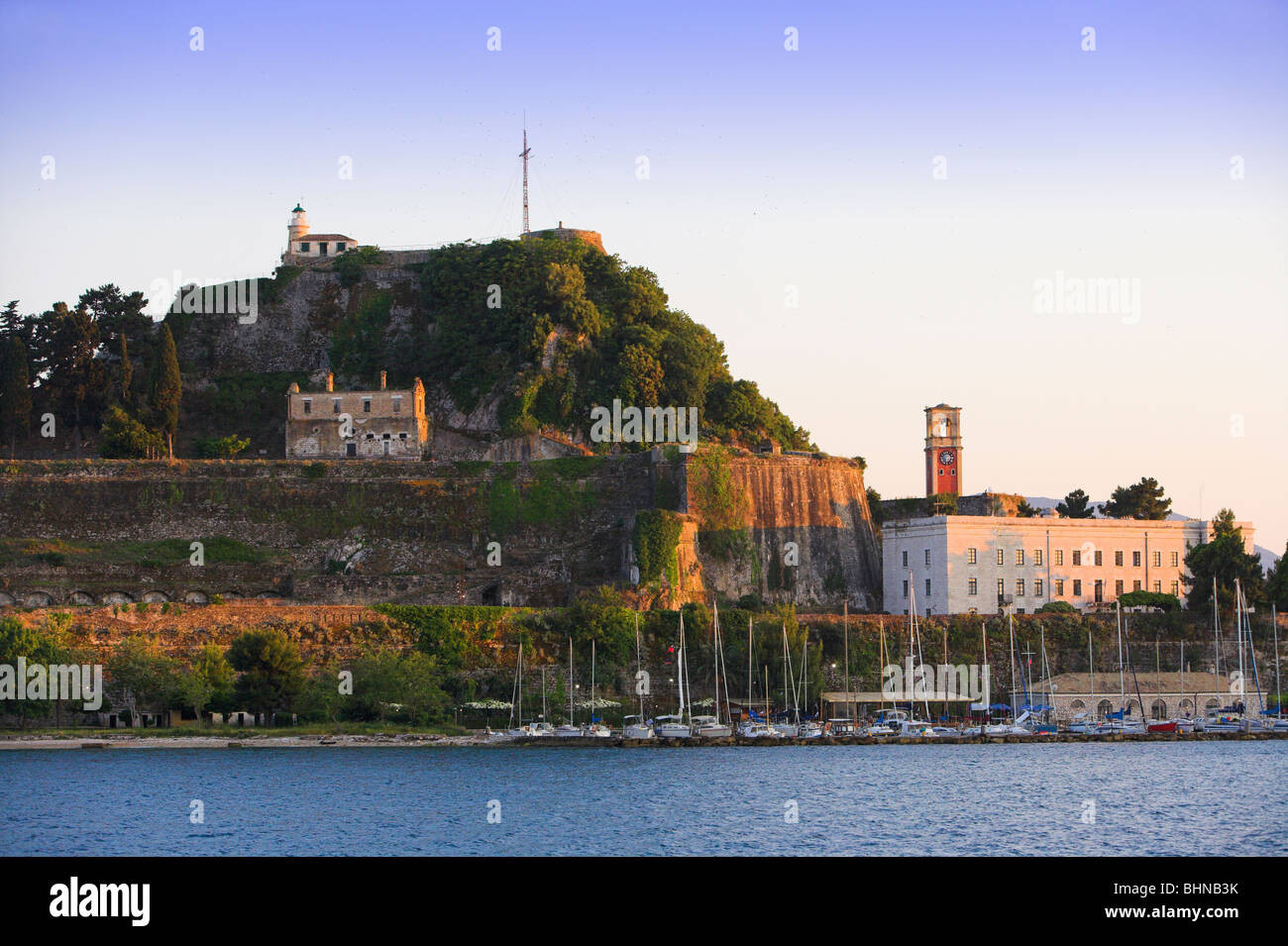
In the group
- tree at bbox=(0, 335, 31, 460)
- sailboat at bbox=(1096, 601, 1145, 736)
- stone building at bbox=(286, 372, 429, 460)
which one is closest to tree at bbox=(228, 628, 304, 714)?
stone building at bbox=(286, 372, 429, 460)

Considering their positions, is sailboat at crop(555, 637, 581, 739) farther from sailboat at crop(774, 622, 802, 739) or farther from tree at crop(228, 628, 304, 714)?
tree at crop(228, 628, 304, 714)

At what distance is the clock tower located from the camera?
76188mm

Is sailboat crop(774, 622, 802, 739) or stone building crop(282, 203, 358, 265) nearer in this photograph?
sailboat crop(774, 622, 802, 739)

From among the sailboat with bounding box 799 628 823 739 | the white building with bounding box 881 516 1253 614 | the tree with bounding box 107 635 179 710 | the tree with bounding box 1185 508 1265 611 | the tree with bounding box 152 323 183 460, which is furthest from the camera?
the tree with bounding box 152 323 183 460

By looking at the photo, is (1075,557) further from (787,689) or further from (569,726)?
(569,726)

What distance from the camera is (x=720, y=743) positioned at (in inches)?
2103

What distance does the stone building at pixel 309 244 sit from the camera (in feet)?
272

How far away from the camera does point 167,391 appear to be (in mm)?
69812

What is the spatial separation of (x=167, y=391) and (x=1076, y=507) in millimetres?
41311

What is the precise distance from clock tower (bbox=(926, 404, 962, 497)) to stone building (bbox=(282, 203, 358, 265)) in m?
30.3

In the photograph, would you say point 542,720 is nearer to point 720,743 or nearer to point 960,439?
point 720,743

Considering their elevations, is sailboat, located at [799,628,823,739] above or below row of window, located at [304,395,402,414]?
below

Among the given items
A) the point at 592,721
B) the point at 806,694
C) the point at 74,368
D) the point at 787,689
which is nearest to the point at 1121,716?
the point at 806,694
